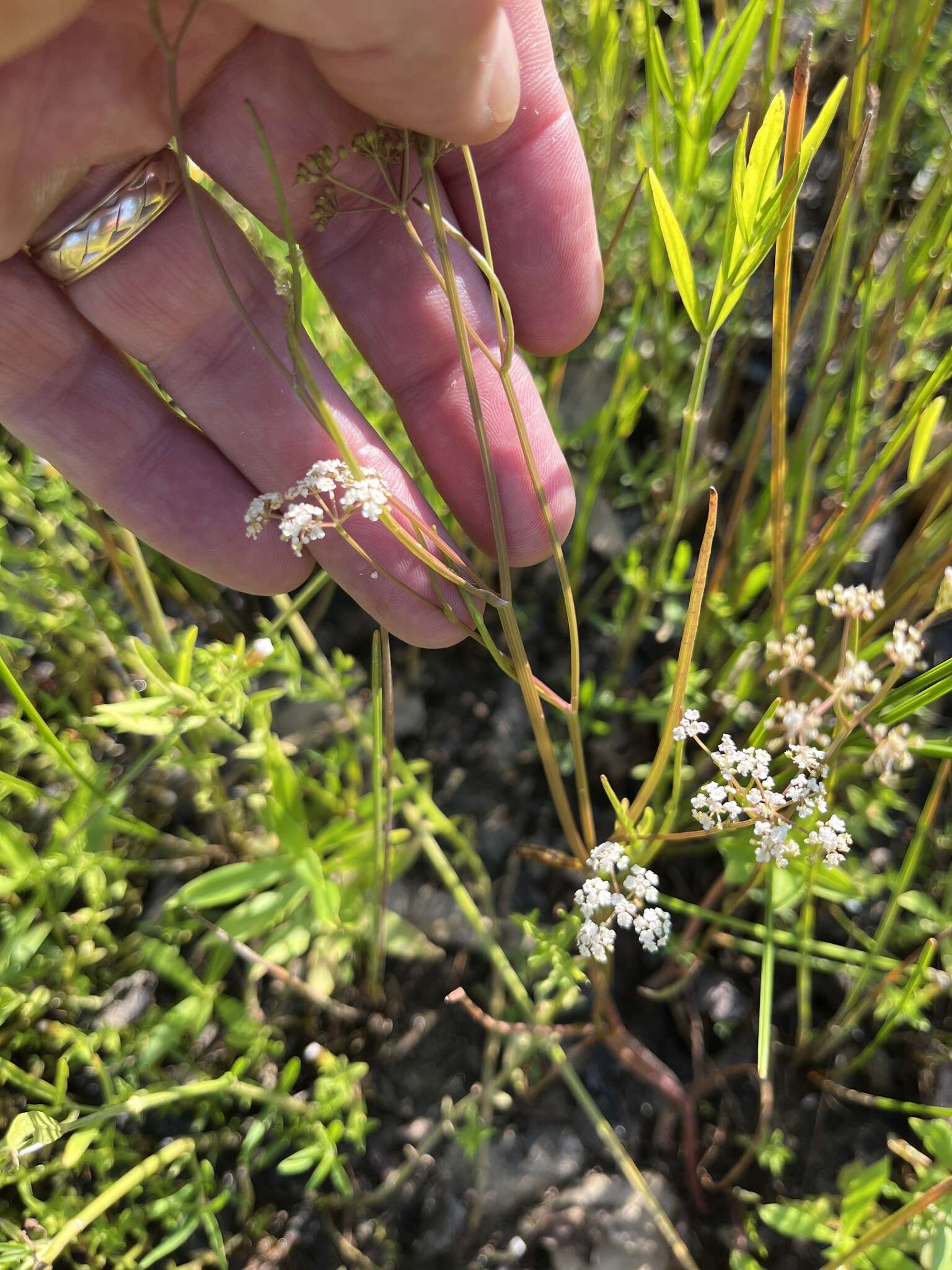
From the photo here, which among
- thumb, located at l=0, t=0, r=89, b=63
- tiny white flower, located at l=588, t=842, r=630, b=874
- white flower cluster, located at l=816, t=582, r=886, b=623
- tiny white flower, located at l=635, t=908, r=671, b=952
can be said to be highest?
thumb, located at l=0, t=0, r=89, b=63

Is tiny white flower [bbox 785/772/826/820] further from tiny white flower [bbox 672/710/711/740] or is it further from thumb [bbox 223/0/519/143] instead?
thumb [bbox 223/0/519/143]

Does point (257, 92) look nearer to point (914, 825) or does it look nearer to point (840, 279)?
point (840, 279)

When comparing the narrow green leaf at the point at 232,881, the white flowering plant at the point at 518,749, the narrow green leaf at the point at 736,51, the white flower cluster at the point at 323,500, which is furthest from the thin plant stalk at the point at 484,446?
the narrow green leaf at the point at 232,881

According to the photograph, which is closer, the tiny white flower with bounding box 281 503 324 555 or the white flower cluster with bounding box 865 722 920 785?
the white flower cluster with bounding box 865 722 920 785

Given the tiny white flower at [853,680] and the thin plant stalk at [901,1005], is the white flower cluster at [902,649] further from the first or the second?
the thin plant stalk at [901,1005]

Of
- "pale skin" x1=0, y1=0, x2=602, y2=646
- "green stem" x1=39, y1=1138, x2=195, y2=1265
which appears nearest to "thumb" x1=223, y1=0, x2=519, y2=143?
"pale skin" x1=0, y1=0, x2=602, y2=646

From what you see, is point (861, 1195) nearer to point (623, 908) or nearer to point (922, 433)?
point (623, 908)

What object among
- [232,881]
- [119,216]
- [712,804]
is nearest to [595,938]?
[712,804]
